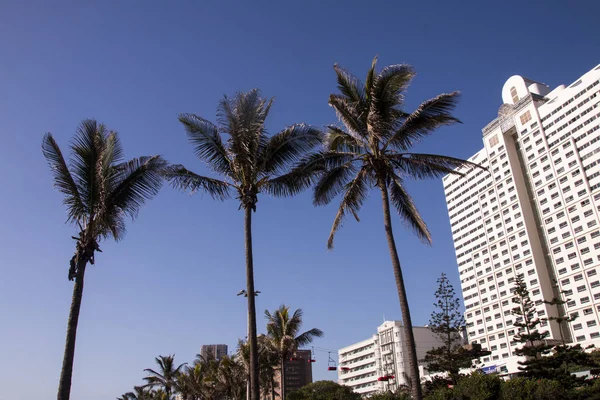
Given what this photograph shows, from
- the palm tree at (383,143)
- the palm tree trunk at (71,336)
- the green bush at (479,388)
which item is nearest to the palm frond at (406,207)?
the palm tree at (383,143)

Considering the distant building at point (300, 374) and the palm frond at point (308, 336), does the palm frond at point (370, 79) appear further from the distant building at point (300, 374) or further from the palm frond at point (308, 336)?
the distant building at point (300, 374)

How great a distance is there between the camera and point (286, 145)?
54.1 feet

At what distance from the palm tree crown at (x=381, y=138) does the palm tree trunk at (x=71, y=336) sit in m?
8.22

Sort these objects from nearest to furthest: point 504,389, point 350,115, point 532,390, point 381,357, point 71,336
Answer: point 71,336, point 532,390, point 504,389, point 350,115, point 381,357

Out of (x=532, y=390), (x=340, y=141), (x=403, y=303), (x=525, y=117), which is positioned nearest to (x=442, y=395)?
(x=532, y=390)

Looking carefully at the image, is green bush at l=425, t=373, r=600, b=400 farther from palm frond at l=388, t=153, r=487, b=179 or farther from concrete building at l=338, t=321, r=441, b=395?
concrete building at l=338, t=321, r=441, b=395

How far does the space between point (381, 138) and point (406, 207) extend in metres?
2.77

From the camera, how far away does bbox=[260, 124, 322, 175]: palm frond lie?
53.5ft

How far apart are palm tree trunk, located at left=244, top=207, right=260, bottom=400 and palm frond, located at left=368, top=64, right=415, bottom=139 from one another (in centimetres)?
520

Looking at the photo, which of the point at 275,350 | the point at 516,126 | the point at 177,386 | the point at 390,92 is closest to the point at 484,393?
the point at 390,92

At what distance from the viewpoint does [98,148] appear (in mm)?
13516

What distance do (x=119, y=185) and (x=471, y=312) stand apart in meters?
124

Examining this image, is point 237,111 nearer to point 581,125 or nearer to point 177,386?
point 177,386

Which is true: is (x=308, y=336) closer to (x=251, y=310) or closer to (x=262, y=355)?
(x=262, y=355)
